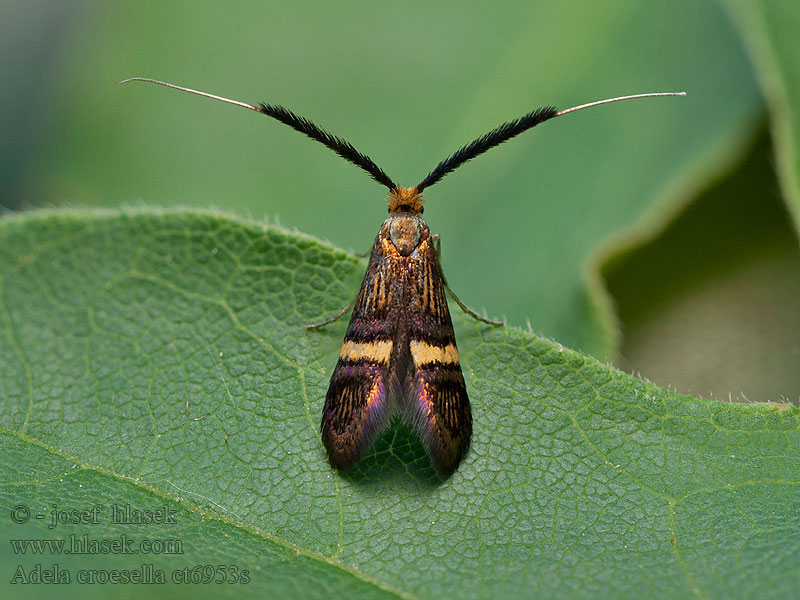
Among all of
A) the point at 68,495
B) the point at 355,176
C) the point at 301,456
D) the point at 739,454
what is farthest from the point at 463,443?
the point at 355,176

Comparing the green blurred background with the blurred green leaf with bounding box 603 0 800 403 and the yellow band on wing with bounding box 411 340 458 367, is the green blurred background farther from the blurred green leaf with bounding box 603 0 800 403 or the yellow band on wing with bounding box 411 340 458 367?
the yellow band on wing with bounding box 411 340 458 367

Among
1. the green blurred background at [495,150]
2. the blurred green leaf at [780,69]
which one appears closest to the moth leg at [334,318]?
the green blurred background at [495,150]

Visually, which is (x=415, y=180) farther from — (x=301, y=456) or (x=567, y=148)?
(x=301, y=456)

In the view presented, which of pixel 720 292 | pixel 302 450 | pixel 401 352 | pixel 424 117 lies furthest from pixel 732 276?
pixel 302 450

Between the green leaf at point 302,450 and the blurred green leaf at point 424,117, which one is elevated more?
the blurred green leaf at point 424,117

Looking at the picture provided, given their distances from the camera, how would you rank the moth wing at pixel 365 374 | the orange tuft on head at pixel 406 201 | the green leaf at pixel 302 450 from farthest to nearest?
the orange tuft on head at pixel 406 201 → the moth wing at pixel 365 374 → the green leaf at pixel 302 450

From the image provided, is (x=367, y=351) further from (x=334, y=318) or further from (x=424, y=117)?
(x=424, y=117)

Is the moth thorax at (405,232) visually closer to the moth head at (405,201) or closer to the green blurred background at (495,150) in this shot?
the moth head at (405,201)
